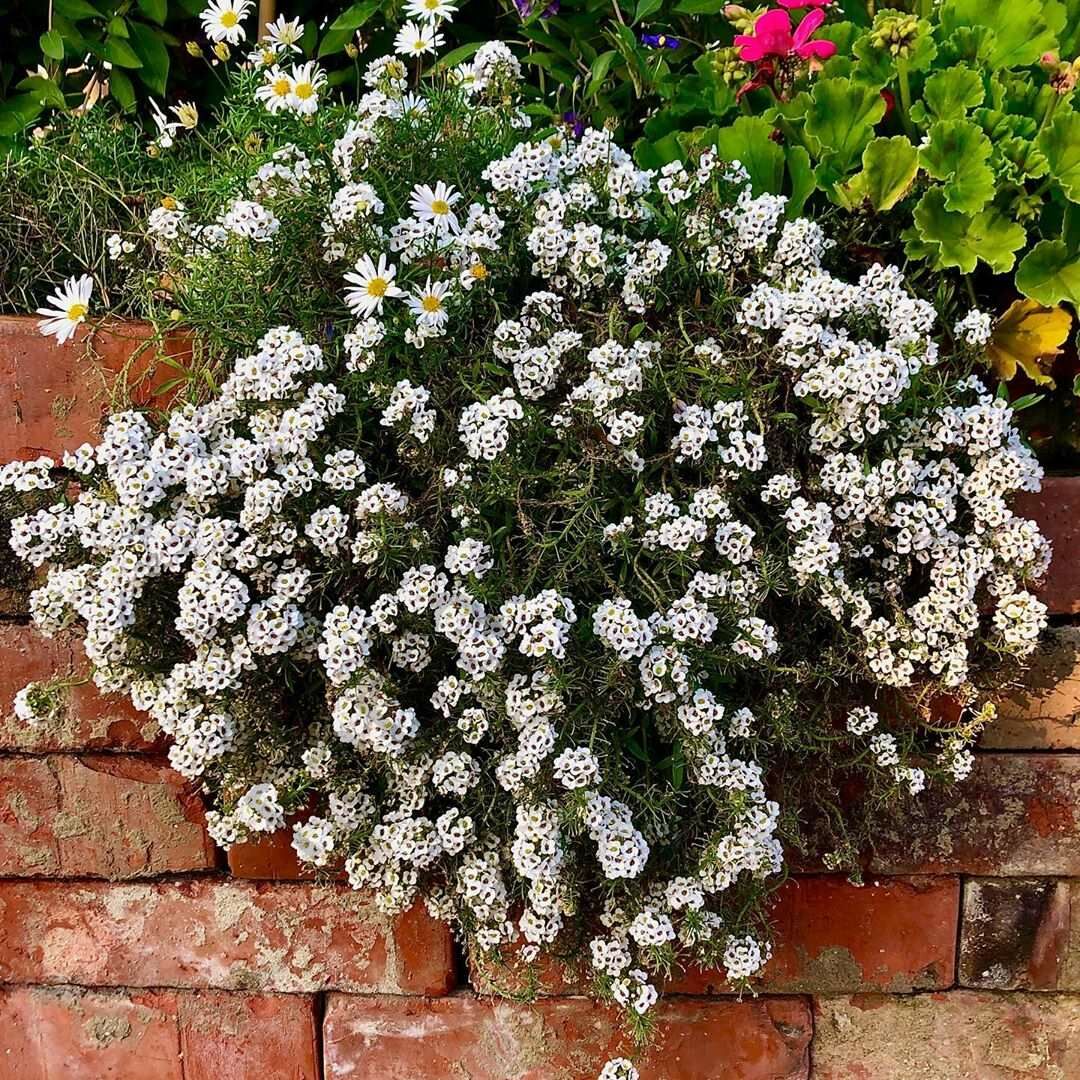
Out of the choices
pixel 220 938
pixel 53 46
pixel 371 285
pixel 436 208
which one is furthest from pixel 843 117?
pixel 220 938

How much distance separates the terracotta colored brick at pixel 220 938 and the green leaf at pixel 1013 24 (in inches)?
63.8

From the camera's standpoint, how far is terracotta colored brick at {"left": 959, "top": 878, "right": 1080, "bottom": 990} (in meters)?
1.77

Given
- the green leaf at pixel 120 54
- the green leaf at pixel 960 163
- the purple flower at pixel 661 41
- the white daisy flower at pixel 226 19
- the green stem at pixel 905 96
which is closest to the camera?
the green leaf at pixel 960 163

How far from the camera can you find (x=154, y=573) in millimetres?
1431

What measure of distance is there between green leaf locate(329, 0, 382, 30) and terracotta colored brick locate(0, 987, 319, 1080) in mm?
1762

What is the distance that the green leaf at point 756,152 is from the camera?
1.67m

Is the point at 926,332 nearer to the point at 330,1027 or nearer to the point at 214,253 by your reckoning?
the point at 214,253

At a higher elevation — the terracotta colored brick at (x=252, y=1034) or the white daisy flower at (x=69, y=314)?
the white daisy flower at (x=69, y=314)

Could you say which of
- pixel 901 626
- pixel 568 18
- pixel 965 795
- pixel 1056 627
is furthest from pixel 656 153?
pixel 965 795

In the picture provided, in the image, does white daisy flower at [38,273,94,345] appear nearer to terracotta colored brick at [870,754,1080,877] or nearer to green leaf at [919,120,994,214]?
green leaf at [919,120,994,214]

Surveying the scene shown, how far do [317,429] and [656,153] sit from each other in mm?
801

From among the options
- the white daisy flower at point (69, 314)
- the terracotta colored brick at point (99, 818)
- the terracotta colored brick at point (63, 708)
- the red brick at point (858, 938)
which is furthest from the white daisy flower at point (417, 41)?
the red brick at point (858, 938)

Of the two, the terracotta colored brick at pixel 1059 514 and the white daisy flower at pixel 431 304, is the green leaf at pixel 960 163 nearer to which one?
the terracotta colored brick at pixel 1059 514

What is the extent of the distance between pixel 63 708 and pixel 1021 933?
157 centimetres
